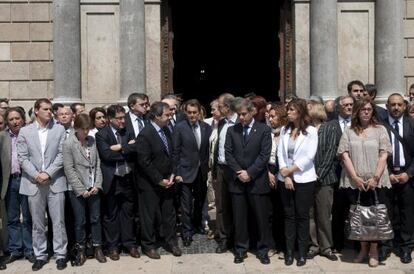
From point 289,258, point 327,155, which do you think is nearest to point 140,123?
point 327,155

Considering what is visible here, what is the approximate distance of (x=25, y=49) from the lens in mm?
11219

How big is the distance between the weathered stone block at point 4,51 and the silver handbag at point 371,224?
7980 mm

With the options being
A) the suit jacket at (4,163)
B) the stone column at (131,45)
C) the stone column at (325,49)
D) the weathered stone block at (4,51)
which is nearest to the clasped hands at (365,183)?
the suit jacket at (4,163)

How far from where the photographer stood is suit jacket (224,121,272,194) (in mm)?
6805

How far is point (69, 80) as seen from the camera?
36.2ft

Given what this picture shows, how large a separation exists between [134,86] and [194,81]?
38.7ft

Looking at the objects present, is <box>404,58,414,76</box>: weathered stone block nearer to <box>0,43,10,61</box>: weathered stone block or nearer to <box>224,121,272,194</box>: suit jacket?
<box>224,121,272,194</box>: suit jacket

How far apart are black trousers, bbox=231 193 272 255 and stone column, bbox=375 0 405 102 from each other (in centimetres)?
536

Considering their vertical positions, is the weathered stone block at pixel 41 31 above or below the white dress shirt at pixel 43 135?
above

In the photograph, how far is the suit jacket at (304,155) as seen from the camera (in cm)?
666

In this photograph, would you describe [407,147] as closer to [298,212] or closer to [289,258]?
[298,212]

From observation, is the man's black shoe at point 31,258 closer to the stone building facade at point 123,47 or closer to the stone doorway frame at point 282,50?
the stone building facade at point 123,47

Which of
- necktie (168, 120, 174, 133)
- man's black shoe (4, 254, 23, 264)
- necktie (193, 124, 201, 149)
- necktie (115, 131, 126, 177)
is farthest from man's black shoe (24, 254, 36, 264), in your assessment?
necktie (193, 124, 201, 149)

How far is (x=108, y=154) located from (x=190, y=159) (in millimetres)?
1273
